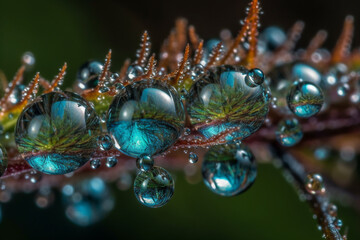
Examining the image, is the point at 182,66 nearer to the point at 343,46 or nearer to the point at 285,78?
the point at 285,78

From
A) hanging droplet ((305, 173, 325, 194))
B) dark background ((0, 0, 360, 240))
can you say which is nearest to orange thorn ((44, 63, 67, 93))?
hanging droplet ((305, 173, 325, 194))

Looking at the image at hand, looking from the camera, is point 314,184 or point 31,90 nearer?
point 31,90

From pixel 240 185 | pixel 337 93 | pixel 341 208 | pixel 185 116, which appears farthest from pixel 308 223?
pixel 185 116

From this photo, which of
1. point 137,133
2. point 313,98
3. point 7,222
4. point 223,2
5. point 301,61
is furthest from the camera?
point 223,2

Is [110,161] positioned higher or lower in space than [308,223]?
lower

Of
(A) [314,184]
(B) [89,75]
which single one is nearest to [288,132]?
(A) [314,184]

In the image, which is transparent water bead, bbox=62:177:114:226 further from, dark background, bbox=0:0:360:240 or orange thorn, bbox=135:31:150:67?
orange thorn, bbox=135:31:150:67

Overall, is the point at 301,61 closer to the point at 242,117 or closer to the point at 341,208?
the point at 242,117
